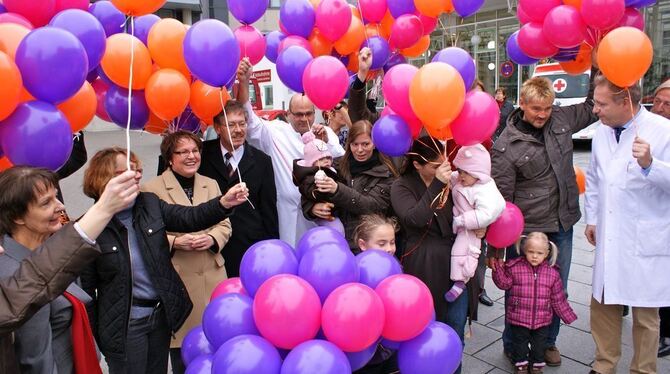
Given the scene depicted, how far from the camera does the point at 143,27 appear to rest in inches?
132

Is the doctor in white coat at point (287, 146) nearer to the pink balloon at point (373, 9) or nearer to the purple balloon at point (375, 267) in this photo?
the pink balloon at point (373, 9)

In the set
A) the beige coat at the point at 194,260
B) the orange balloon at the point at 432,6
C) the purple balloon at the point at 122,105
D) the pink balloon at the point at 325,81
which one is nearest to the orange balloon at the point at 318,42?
the orange balloon at the point at 432,6

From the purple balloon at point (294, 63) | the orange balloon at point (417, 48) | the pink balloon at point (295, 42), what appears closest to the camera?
the purple balloon at point (294, 63)

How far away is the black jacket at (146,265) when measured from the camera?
2227 millimetres

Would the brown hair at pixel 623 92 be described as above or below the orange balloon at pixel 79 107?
above

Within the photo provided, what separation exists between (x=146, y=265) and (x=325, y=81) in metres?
1.45

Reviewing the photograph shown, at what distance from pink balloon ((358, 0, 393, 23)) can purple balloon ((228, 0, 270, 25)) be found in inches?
38.3

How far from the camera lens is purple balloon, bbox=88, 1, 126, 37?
321 cm

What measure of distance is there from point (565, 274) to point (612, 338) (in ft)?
1.90

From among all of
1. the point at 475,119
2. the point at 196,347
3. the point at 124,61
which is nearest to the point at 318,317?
the point at 196,347

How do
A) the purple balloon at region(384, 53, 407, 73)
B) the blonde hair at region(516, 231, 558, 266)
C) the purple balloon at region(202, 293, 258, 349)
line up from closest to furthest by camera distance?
the purple balloon at region(202, 293, 258, 349)
the blonde hair at region(516, 231, 558, 266)
the purple balloon at region(384, 53, 407, 73)

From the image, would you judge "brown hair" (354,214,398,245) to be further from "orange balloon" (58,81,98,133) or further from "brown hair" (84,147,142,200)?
"orange balloon" (58,81,98,133)

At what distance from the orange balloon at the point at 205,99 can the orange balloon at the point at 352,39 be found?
52.0 inches

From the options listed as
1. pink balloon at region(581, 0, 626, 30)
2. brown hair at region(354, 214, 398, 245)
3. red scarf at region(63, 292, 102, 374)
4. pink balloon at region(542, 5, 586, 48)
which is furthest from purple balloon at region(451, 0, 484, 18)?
red scarf at region(63, 292, 102, 374)
